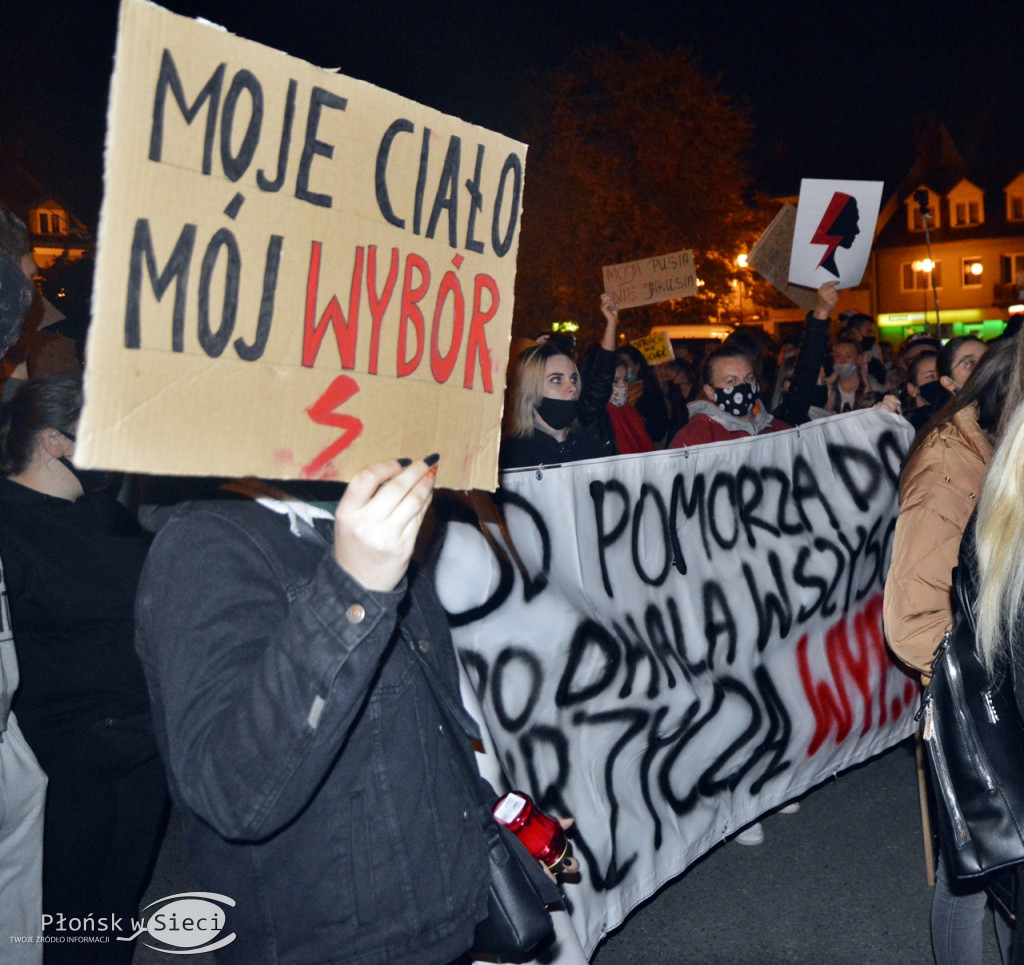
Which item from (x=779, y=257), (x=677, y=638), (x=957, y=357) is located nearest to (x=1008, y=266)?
(x=779, y=257)

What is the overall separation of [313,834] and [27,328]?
349cm

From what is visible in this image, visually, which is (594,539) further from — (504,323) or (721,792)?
(504,323)

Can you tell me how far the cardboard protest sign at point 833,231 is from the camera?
5703 millimetres

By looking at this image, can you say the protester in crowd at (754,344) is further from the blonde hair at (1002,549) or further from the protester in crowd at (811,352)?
the blonde hair at (1002,549)

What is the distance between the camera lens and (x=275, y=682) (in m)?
1.33

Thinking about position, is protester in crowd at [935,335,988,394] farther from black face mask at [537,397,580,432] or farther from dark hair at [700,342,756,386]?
black face mask at [537,397,580,432]

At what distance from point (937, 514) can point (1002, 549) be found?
49.2 inches

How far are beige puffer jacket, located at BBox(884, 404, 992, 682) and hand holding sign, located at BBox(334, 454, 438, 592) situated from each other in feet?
7.12

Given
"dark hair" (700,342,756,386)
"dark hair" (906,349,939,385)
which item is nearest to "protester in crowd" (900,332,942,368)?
"dark hair" (906,349,939,385)

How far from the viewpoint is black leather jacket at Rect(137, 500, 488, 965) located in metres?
1.34

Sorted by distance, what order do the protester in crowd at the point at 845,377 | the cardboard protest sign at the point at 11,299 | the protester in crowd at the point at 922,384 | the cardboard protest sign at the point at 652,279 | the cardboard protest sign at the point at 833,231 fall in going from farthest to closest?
the protester in crowd at the point at 845,377 → the cardboard protest sign at the point at 652,279 → the protester in crowd at the point at 922,384 → the cardboard protest sign at the point at 833,231 → the cardboard protest sign at the point at 11,299

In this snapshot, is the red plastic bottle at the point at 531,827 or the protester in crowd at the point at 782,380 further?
the protester in crowd at the point at 782,380

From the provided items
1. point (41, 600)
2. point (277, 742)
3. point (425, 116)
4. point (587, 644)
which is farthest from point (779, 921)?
point (425, 116)

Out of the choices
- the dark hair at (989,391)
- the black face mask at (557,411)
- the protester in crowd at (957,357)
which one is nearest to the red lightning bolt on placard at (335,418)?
the dark hair at (989,391)
